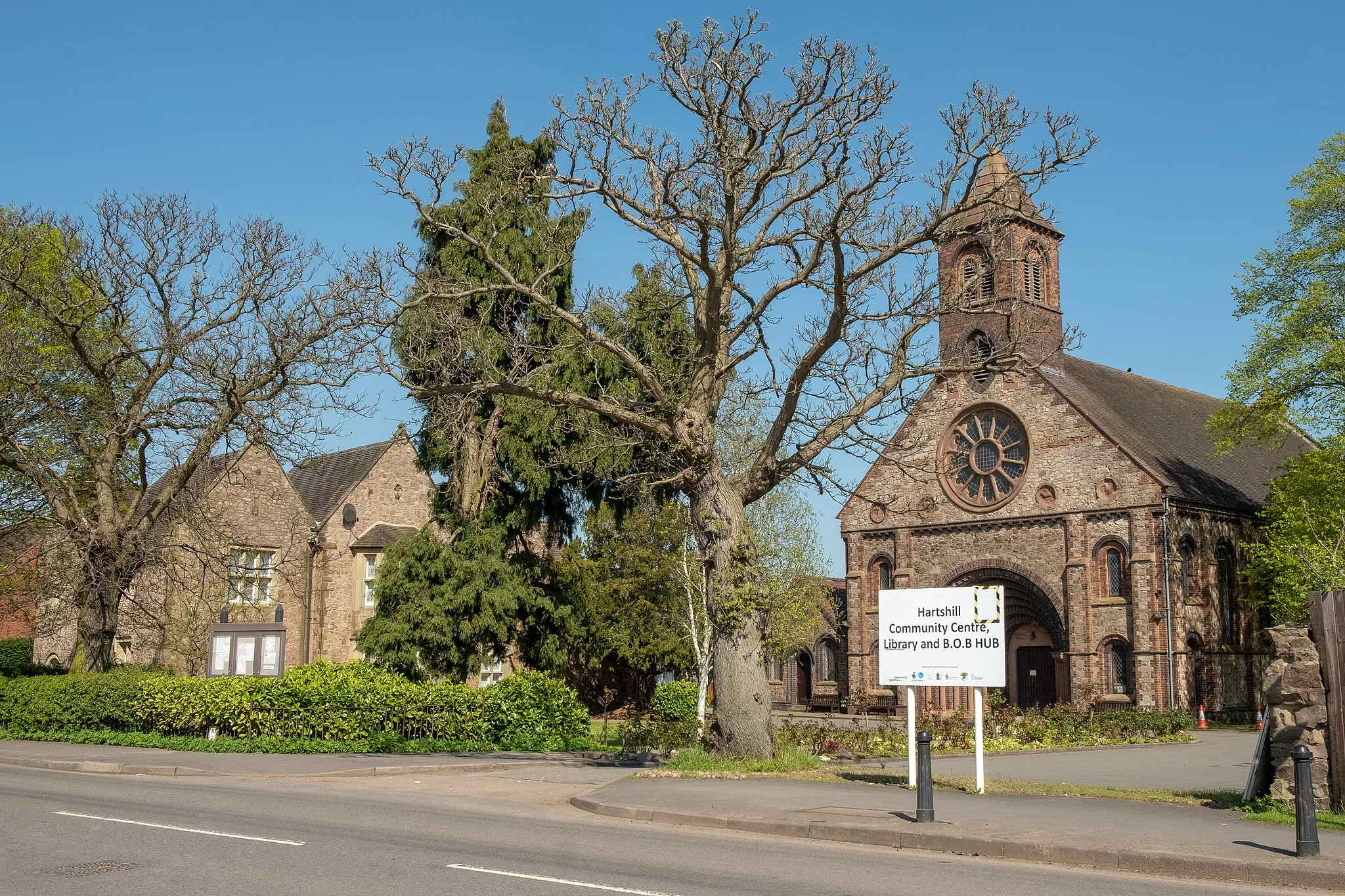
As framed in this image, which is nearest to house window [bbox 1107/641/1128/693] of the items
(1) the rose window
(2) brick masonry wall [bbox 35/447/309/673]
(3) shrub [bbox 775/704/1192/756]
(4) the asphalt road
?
(3) shrub [bbox 775/704/1192/756]

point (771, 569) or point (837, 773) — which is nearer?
point (837, 773)

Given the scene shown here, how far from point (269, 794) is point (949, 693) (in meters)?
31.4

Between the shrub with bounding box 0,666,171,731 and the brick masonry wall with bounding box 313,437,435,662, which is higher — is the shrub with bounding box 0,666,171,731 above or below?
below

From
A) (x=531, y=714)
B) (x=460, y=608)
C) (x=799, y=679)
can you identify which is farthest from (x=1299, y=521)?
(x=799, y=679)

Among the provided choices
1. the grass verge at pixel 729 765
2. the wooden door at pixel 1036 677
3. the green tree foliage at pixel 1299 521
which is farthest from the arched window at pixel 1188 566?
the grass verge at pixel 729 765

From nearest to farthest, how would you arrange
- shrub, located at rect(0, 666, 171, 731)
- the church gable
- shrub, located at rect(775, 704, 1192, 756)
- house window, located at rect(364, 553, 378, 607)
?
shrub, located at rect(775, 704, 1192, 756), shrub, located at rect(0, 666, 171, 731), house window, located at rect(364, 553, 378, 607), the church gable

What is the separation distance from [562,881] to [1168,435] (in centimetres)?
4098

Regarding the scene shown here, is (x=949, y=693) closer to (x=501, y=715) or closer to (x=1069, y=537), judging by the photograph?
(x=1069, y=537)

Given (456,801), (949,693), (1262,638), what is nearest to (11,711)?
(456,801)

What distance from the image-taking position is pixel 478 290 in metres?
16.5

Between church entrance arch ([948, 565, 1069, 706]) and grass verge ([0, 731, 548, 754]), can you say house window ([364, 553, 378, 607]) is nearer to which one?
grass verge ([0, 731, 548, 754])

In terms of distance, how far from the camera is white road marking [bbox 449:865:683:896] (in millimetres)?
7848

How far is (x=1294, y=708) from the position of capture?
1152 cm

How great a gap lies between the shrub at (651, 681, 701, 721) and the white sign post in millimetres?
11580
